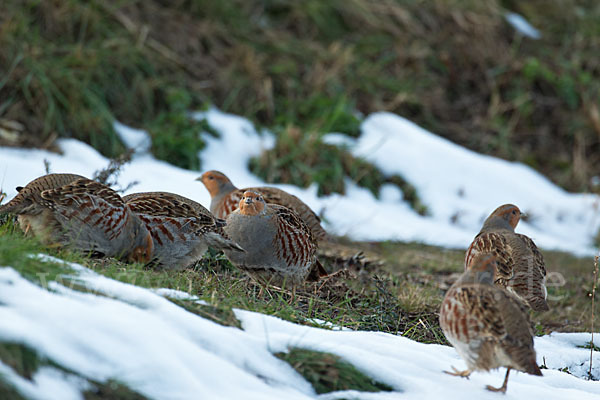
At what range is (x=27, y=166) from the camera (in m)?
6.25

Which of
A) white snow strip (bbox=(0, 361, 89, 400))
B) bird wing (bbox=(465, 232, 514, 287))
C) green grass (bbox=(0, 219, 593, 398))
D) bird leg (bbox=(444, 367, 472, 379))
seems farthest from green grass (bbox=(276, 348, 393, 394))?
bird wing (bbox=(465, 232, 514, 287))

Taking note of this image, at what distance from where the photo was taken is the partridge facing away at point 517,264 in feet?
15.2

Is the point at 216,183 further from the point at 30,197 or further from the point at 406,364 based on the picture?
the point at 406,364

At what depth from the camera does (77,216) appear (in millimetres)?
3977

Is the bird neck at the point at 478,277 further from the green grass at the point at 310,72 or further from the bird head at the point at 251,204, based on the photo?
the green grass at the point at 310,72

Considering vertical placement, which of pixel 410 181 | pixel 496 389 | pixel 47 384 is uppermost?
pixel 410 181

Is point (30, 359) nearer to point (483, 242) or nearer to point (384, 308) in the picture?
point (384, 308)

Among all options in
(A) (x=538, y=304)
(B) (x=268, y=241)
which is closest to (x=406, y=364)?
(A) (x=538, y=304)

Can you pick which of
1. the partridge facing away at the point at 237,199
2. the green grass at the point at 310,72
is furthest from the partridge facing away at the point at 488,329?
the green grass at the point at 310,72

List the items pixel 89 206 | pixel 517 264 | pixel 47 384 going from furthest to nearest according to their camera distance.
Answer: pixel 517 264, pixel 89 206, pixel 47 384

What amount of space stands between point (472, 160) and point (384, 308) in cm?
559

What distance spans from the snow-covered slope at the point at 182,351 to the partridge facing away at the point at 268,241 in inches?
52.4

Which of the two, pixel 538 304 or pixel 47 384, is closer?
pixel 47 384

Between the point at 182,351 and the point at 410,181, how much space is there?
670 cm
